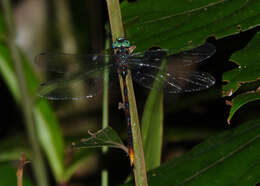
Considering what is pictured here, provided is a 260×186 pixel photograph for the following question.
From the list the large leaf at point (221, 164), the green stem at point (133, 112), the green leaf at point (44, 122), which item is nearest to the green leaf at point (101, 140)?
the green stem at point (133, 112)

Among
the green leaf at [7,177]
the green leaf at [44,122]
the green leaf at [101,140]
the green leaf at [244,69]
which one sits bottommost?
the green leaf at [7,177]

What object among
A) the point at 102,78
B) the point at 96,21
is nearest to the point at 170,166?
the point at 102,78

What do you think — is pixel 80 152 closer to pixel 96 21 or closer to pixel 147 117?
pixel 147 117

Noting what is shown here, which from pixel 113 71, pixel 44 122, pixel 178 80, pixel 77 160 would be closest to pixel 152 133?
pixel 178 80

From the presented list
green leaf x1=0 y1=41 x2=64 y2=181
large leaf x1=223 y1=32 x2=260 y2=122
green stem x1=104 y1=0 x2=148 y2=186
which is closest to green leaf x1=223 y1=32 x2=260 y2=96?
large leaf x1=223 y1=32 x2=260 y2=122

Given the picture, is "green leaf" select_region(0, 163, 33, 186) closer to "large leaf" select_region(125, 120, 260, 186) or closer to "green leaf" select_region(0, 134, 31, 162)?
"green leaf" select_region(0, 134, 31, 162)

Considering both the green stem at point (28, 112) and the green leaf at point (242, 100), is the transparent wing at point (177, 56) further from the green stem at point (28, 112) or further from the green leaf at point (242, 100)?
the green stem at point (28, 112)

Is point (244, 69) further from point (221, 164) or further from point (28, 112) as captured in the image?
point (28, 112)
